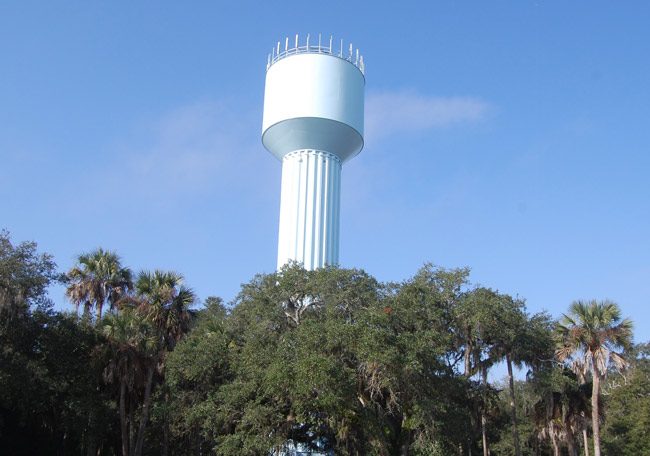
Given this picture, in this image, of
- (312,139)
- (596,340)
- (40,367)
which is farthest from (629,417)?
(40,367)

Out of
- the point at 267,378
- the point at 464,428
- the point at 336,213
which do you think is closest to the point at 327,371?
the point at 267,378

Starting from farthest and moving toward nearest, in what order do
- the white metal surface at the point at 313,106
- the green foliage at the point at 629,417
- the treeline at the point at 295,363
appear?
the white metal surface at the point at 313,106, the green foliage at the point at 629,417, the treeline at the point at 295,363

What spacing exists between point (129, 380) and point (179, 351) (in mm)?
3127

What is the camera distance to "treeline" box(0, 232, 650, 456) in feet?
82.4

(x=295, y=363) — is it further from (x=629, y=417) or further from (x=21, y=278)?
(x=629, y=417)

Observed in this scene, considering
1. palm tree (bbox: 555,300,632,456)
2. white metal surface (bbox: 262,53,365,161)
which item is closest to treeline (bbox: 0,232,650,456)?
palm tree (bbox: 555,300,632,456)

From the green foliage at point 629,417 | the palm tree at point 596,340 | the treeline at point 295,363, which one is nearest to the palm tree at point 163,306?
the treeline at point 295,363

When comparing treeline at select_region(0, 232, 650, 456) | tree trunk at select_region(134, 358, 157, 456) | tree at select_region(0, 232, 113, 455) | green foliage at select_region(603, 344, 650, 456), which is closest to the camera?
treeline at select_region(0, 232, 650, 456)

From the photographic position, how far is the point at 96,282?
35594 mm

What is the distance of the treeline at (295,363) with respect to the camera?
25125mm

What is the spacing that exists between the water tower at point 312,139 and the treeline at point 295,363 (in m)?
8.94

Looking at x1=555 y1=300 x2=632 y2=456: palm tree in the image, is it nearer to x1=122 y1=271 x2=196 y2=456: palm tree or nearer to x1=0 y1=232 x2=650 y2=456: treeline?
x1=0 y1=232 x2=650 y2=456: treeline

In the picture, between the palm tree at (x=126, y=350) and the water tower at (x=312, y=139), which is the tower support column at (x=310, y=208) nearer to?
the water tower at (x=312, y=139)

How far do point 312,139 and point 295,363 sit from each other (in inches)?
758
